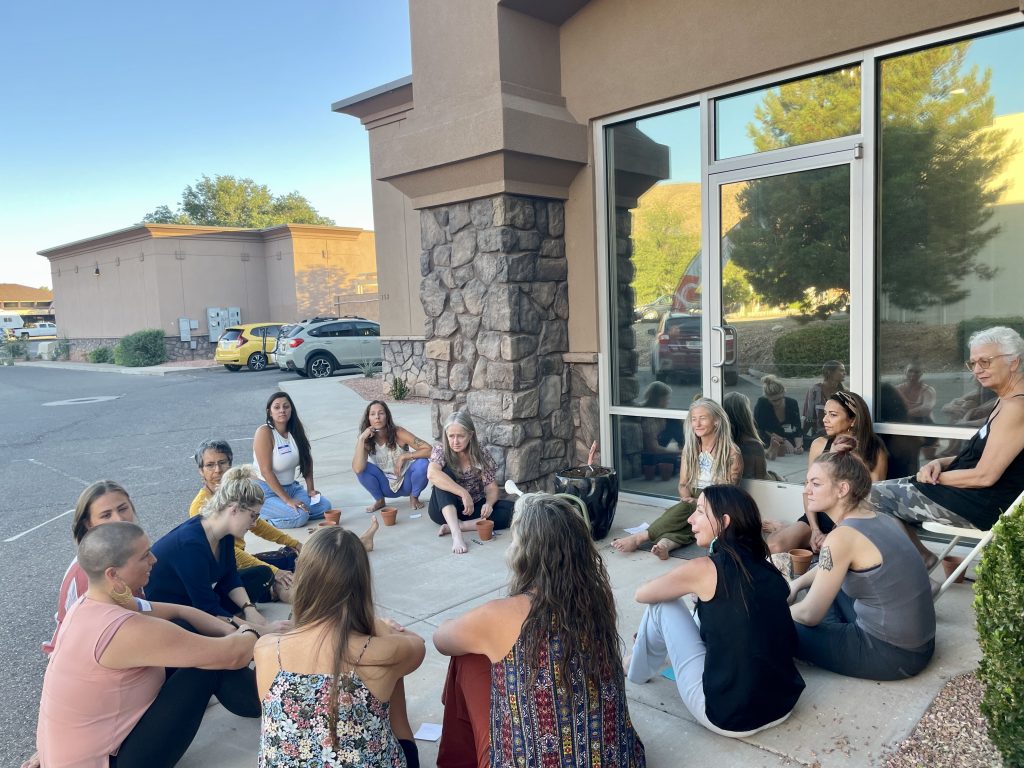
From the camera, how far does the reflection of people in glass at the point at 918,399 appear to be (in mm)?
4340

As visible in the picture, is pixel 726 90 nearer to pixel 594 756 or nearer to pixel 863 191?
pixel 863 191

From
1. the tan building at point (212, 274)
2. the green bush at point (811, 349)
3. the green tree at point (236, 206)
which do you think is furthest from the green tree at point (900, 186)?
the green tree at point (236, 206)

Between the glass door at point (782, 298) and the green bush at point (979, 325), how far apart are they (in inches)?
21.7

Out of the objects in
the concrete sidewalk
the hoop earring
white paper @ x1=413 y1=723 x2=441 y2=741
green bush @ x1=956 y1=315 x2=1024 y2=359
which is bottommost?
white paper @ x1=413 y1=723 x2=441 y2=741

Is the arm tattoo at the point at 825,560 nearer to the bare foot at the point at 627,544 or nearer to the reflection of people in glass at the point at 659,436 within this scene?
the bare foot at the point at 627,544

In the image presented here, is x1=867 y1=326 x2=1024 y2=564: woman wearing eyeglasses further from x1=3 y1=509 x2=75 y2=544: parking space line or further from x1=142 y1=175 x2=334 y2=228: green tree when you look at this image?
x1=142 y1=175 x2=334 y2=228: green tree

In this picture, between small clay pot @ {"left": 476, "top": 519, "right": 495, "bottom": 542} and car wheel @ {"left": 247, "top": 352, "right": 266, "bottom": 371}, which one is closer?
small clay pot @ {"left": 476, "top": 519, "right": 495, "bottom": 542}

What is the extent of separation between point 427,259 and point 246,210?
40231 millimetres

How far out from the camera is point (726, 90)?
4996 millimetres

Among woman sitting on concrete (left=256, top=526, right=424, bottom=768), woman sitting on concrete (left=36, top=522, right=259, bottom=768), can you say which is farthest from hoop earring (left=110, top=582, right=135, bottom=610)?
woman sitting on concrete (left=256, top=526, right=424, bottom=768)

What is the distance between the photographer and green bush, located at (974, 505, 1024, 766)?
2.08m

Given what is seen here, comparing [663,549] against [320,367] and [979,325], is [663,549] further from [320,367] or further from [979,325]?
[320,367]

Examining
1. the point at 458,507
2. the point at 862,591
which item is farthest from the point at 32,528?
the point at 862,591

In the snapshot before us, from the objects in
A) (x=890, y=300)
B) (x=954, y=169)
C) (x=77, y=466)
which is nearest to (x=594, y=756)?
(x=890, y=300)
